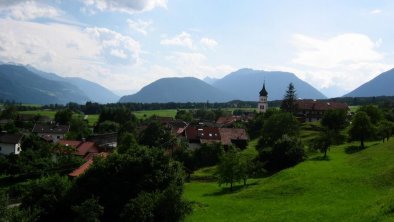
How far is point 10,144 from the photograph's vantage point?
313 ft

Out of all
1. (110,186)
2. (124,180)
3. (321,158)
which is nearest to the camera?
(110,186)

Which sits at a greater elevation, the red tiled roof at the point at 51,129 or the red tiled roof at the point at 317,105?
the red tiled roof at the point at 317,105

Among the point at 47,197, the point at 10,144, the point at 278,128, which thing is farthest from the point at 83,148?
the point at 47,197

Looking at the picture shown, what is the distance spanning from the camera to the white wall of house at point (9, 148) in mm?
95500

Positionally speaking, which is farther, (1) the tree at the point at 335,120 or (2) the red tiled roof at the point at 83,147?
(1) the tree at the point at 335,120

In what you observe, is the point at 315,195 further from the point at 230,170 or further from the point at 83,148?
the point at 83,148

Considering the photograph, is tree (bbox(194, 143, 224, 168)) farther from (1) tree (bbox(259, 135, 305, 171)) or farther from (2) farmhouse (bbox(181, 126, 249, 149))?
(1) tree (bbox(259, 135, 305, 171))

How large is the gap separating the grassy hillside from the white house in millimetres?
52823

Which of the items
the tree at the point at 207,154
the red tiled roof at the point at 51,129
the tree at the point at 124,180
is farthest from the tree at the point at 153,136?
the red tiled roof at the point at 51,129

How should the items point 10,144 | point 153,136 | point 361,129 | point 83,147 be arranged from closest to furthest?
point 361,129 → point 153,136 → point 83,147 → point 10,144

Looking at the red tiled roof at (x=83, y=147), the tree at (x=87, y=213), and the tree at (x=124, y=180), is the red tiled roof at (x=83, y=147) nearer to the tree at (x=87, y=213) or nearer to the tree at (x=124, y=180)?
the tree at (x=124, y=180)

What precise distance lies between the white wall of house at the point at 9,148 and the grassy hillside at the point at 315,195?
52927 mm

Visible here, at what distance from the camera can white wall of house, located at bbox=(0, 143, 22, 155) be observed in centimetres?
9550

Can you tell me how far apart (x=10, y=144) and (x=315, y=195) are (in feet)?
247
